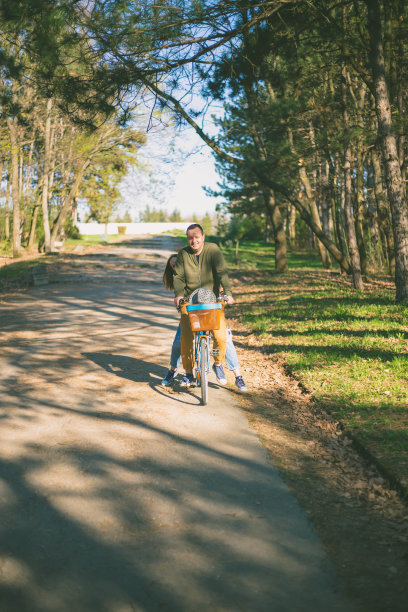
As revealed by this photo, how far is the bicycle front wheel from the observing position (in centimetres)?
615

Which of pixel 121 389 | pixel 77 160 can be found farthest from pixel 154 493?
pixel 77 160

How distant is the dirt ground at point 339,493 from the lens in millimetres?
2984

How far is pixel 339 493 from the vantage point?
4.11 metres

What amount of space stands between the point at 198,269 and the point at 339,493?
322 cm

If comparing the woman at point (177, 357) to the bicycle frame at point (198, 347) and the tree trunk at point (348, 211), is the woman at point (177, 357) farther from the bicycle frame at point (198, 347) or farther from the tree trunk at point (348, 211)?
the tree trunk at point (348, 211)

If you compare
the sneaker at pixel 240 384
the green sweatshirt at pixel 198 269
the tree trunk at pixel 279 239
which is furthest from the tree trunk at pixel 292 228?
the green sweatshirt at pixel 198 269

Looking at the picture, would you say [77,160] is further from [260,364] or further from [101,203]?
[260,364]

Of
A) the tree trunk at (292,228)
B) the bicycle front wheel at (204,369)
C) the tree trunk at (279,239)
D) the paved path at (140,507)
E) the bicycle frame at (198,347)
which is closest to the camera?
the paved path at (140,507)

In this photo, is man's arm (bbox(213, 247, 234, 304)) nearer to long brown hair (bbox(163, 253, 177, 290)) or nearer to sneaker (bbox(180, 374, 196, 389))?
long brown hair (bbox(163, 253, 177, 290))

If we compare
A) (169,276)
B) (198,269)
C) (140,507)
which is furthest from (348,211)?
(140,507)

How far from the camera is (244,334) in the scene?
36.1ft

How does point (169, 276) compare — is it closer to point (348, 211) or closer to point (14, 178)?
point (348, 211)

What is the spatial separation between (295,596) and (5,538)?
1719 mm

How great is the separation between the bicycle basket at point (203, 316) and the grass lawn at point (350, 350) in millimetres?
1495
